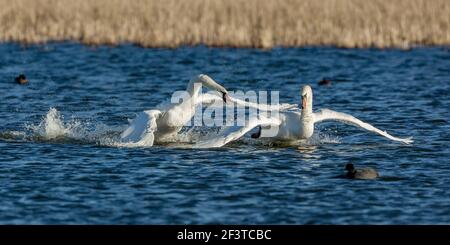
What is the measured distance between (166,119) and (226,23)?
14.5 m

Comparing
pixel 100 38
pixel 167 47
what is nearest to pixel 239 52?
pixel 167 47

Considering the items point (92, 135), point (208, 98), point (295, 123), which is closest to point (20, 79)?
point (92, 135)

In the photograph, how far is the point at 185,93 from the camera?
50.1ft

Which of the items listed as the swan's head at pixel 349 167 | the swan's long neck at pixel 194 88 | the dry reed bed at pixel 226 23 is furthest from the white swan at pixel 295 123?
the dry reed bed at pixel 226 23

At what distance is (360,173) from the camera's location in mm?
12859

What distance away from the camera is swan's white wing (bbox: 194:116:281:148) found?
14.2 m

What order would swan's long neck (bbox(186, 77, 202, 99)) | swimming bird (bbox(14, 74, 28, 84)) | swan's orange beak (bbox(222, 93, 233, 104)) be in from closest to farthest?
swan's orange beak (bbox(222, 93, 233, 104))
swan's long neck (bbox(186, 77, 202, 99))
swimming bird (bbox(14, 74, 28, 84))

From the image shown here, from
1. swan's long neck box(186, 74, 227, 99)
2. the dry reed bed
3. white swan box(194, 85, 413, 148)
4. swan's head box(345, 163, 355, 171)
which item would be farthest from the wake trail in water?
the dry reed bed

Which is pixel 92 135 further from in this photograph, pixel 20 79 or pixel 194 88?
pixel 20 79

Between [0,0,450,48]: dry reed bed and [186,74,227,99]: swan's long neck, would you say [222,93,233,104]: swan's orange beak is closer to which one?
[186,74,227,99]: swan's long neck

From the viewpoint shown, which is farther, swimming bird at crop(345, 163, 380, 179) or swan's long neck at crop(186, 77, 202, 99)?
swan's long neck at crop(186, 77, 202, 99)

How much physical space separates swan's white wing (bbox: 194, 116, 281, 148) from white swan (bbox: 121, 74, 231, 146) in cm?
48

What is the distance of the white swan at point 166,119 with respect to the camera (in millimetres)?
14539
